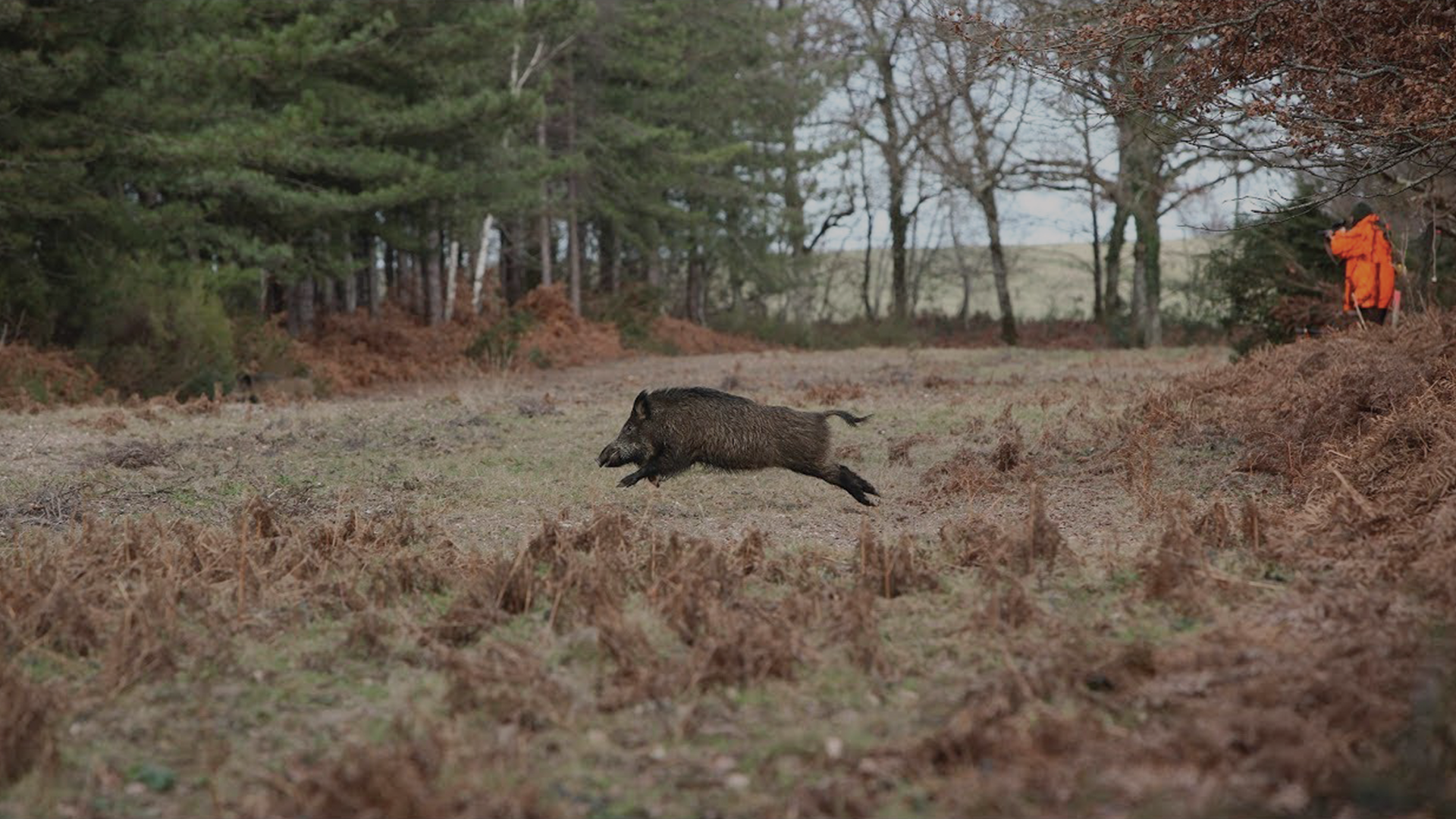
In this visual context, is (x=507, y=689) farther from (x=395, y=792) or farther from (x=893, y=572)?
(x=893, y=572)

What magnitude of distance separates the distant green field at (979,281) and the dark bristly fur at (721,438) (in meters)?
33.6

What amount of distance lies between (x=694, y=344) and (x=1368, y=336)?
2673 centimetres

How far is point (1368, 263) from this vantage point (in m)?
15.8

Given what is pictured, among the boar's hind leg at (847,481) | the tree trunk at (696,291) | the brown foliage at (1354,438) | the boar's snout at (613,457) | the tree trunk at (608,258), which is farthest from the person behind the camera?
the tree trunk at (696,291)

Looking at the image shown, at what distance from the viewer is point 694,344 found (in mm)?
38406

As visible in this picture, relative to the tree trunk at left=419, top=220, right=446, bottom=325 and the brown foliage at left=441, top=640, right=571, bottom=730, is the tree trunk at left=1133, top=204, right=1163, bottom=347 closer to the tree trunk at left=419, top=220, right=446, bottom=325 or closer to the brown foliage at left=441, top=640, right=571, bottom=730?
the tree trunk at left=419, top=220, right=446, bottom=325

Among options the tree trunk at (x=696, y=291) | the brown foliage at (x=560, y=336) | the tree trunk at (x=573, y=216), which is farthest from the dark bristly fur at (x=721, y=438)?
the tree trunk at (x=696, y=291)

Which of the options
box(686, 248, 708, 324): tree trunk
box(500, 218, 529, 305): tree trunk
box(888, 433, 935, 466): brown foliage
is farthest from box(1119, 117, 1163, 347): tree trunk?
box(888, 433, 935, 466): brown foliage

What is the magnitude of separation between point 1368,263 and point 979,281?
184ft

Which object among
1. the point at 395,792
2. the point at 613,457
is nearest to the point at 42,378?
the point at 613,457

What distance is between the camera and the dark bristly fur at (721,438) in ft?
33.3

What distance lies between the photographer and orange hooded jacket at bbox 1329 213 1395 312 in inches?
612

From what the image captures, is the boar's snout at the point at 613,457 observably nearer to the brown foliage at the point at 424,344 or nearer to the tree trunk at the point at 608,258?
the brown foliage at the point at 424,344

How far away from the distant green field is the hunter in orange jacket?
2691cm
